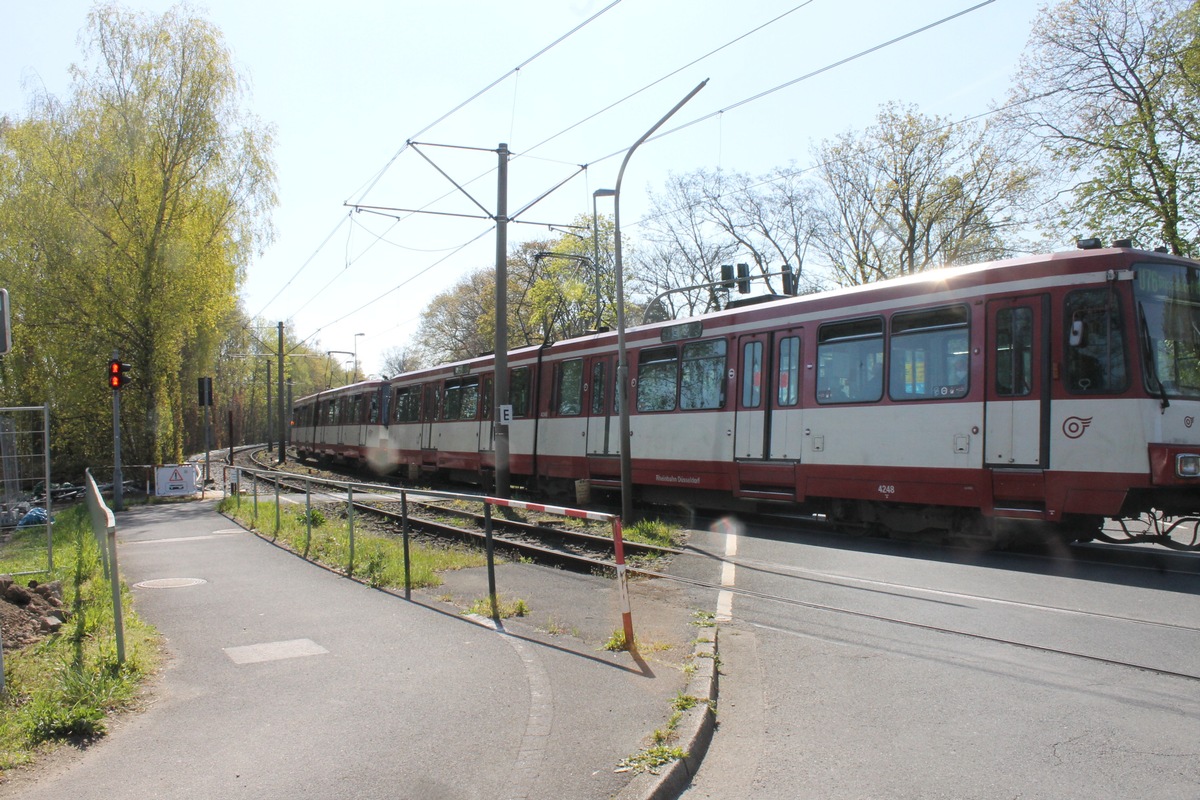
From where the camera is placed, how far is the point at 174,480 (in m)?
24.5

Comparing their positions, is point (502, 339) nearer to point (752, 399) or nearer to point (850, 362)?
point (752, 399)

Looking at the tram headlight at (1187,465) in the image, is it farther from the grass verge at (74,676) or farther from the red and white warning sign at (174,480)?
the red and white warning sign at (174,480)

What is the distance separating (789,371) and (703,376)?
2.01m

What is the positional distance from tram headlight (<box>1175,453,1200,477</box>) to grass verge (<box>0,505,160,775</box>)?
987 cm

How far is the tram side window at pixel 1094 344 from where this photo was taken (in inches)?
385

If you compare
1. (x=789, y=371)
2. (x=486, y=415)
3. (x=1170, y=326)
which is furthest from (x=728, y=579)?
(x=486, y=415)

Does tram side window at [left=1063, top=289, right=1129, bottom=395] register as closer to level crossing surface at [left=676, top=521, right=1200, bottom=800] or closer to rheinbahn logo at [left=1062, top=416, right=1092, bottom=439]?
rheinbahn logo at [left=1062, top=416, right=1092, bottom=439]

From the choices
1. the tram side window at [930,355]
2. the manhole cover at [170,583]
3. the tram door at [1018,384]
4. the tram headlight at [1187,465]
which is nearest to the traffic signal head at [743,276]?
the tram side window at [930,355]

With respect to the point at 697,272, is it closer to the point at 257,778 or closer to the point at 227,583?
the point at 227,583

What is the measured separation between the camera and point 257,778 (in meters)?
4.30

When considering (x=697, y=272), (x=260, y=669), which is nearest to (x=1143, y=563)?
(x=260, y=669)

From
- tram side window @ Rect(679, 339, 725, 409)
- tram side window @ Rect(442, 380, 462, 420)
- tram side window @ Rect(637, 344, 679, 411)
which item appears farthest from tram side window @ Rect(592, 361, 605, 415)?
tram side window @ Rect(442, 380, 462, 420)

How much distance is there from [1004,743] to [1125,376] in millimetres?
6369

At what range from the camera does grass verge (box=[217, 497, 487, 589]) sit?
33.2 feet
